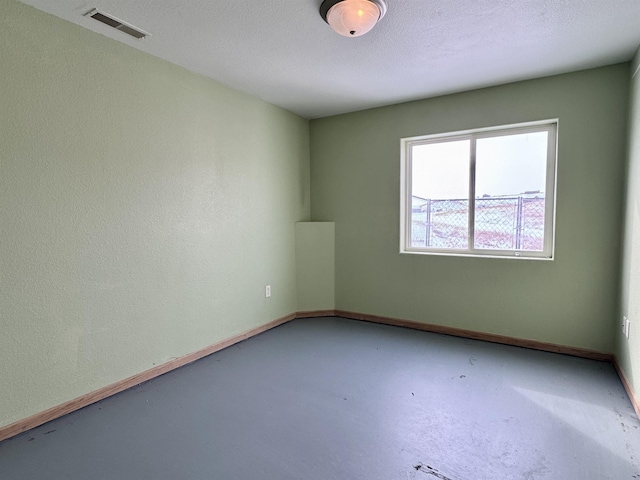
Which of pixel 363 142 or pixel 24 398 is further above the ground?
pixel 363 142

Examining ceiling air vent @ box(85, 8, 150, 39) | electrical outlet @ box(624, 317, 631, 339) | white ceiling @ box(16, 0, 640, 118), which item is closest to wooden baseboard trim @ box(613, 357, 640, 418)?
electrical outlet @ box(624, 317, 631, 339)

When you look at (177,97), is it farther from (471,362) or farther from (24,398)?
(471,362)

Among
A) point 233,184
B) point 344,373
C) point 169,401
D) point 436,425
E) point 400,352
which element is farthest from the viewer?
point 233,184

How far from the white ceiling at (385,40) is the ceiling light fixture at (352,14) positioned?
0.08m

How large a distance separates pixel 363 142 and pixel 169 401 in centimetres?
303

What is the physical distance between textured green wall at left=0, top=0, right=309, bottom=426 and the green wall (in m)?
2.95

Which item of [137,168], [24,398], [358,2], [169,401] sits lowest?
[169,401]

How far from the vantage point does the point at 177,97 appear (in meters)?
2.60

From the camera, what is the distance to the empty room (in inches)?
70.2

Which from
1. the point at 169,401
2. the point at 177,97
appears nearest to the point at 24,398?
Result: the point at 169,401

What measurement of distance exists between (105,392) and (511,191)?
360 cm

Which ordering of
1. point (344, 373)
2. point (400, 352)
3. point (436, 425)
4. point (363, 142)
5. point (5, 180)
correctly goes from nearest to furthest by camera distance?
point (5, 180) < point (436, 425) < point (344, 373) < point (400, 352) < point (363, 142)

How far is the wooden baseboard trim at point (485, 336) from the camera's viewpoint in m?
2.78

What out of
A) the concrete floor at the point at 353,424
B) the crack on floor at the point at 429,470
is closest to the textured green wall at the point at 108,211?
the concrete floor at the point at 353,424
